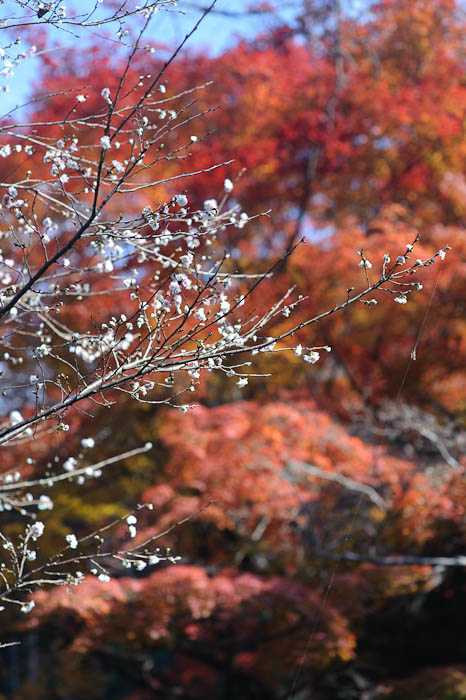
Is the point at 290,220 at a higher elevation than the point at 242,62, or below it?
below

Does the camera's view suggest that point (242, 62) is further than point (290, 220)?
Yes

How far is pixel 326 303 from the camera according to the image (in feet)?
26.3

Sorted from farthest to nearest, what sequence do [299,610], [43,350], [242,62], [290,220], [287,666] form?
[242,62] < [290,220] < [287,666] < [299,610] < [43,350]

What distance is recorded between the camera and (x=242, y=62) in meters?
10.5

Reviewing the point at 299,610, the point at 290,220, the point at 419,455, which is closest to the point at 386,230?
the point at 290,220

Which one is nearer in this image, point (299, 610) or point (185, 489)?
point (299, 610)

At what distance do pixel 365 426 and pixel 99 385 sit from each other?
5.01 meters

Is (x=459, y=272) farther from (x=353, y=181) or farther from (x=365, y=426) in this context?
(x=353, y=181)

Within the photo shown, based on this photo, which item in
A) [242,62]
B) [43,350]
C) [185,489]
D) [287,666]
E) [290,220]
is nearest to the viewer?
[43,350]

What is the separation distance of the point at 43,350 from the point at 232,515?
4.86 m

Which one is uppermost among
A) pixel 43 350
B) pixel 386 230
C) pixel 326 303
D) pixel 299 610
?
pixel 43 350

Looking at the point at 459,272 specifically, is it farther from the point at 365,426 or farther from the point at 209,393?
the point at 209,393

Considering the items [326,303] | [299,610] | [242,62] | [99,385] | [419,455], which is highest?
[242,62]

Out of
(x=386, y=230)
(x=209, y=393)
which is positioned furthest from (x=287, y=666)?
(x=386, y=230)
